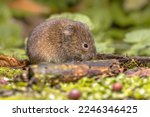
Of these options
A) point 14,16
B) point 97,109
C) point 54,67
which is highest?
point 14,16

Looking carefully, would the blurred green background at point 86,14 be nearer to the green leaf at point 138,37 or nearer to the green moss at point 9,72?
the green leaf at point 138,37

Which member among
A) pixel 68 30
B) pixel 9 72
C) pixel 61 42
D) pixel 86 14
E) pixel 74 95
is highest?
pixel 86 14

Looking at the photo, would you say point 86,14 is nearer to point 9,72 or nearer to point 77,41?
point 77,41

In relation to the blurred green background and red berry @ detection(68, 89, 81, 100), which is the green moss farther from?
the blurred green background

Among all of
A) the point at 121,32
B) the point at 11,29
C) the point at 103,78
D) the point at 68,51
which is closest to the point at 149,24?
the point at 121,32

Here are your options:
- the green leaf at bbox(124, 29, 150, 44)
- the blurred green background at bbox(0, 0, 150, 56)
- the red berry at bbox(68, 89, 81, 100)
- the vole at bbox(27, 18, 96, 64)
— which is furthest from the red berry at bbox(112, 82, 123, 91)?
the blurred green background at bbox(0, 0, 150, 56)

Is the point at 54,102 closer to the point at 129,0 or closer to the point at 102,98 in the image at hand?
the point at 102,98

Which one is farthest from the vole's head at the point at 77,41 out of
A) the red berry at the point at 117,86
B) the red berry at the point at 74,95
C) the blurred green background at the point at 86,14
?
the blurred green background at the point at 86,14

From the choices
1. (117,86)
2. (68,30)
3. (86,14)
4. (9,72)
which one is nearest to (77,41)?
(68,30)
